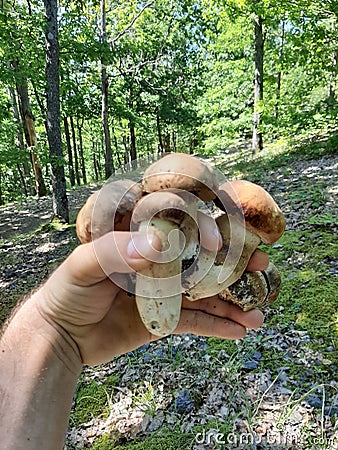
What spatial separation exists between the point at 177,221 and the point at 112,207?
20 centimetres

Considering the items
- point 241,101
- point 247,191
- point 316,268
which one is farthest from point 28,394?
point 241,101

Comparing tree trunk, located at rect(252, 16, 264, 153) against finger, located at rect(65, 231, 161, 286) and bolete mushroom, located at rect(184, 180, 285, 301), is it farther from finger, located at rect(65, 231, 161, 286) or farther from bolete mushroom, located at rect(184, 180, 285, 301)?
finger, located at rect(65, 231, 161, 286)

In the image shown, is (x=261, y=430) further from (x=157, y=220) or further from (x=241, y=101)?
(x=241, y=101)

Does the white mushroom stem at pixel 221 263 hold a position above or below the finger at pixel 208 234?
below

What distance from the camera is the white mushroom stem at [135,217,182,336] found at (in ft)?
3.18

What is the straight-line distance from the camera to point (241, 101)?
35.9 feet

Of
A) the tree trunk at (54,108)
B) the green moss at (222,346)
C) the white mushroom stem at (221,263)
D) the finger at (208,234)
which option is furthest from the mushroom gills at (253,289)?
the tree trunk at (54,108)

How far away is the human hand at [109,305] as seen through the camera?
946 millimetres

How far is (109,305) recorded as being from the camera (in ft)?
4.20

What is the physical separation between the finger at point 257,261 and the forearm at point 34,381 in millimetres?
722

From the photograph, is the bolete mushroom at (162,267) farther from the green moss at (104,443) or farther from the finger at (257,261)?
the green moss at (104,443)

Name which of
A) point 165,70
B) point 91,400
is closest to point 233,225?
point 91,400

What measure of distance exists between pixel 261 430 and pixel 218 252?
1268 millimetres

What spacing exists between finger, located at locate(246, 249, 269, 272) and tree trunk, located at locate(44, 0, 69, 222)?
5.29m
